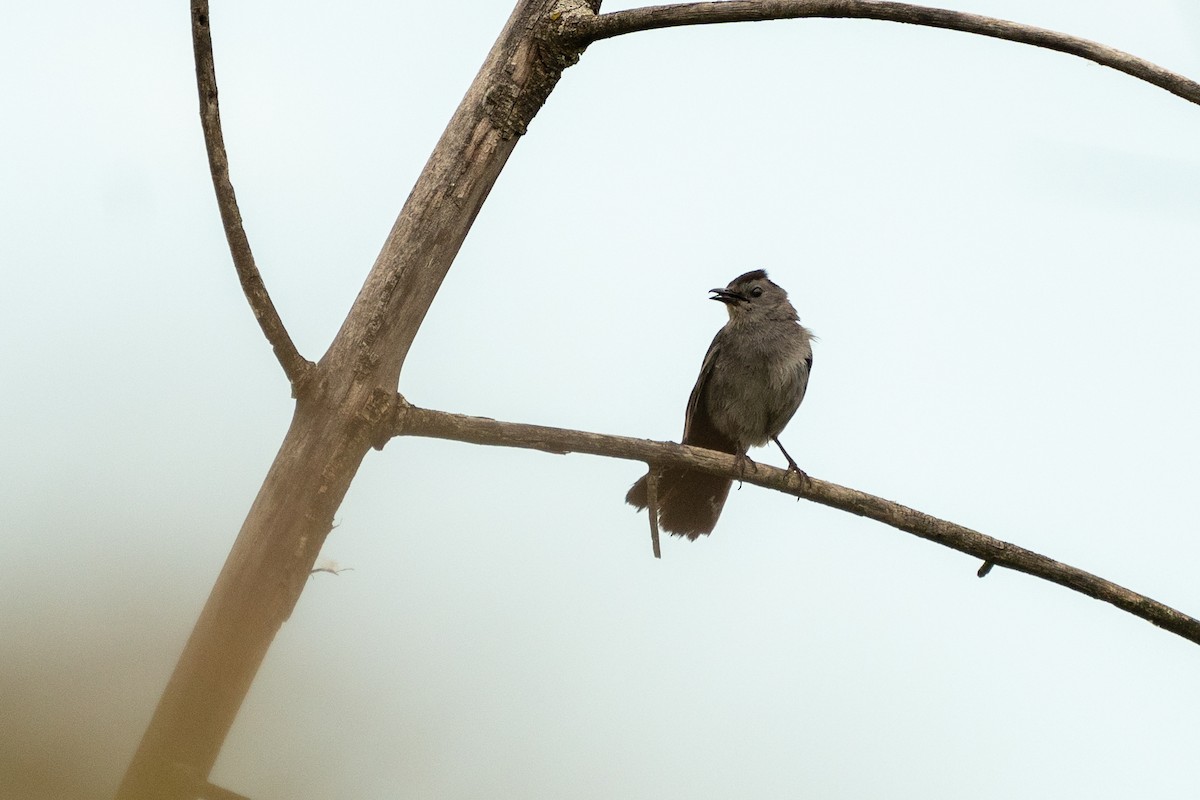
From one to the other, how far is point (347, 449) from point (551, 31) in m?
1.35

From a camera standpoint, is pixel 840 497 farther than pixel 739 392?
No

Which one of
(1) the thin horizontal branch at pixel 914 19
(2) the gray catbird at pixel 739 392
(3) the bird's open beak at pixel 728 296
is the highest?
(3) the bird's open beak at pixel 728 296

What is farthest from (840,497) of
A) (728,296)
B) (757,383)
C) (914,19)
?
(728,296)

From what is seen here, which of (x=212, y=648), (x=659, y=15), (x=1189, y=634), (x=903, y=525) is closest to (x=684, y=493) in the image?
(x=903, y=525)

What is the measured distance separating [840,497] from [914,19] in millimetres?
1618

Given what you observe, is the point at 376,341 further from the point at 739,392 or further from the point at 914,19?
the point at 739,392

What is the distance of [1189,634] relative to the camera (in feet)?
11.1

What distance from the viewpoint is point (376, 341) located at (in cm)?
307

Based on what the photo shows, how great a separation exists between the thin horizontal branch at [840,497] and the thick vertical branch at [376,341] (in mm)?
168

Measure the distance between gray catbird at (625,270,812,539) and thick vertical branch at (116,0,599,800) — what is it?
8.35ft

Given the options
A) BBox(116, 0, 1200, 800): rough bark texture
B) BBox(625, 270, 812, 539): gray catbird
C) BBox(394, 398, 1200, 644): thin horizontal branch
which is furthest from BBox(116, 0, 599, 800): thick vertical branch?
BBox(625, 270, 812, 539): gray catbird

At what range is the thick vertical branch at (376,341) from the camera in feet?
9.12

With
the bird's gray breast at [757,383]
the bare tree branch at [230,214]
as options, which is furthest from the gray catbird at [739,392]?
the bare tree branch at [230,214]

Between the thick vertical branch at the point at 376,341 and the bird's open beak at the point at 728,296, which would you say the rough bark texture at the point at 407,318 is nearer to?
the thick vertical branch at the point at 376,341
